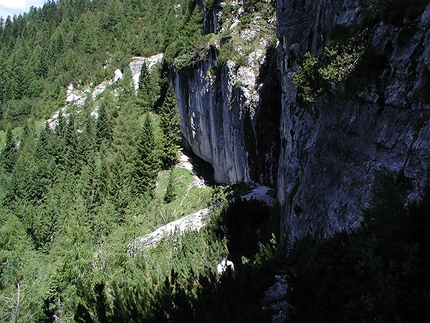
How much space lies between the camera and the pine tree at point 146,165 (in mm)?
39469

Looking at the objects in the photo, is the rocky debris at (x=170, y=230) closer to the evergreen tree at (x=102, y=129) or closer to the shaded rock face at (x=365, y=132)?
the shaded rock face at (x=365, y=132)

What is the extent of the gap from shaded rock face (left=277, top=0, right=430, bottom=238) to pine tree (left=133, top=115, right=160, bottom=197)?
92.0 feet

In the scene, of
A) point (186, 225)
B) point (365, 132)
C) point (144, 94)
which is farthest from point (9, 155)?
point (365, 132)

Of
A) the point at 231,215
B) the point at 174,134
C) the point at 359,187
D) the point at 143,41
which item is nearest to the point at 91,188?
the point at 174,134

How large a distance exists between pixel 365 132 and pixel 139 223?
1097 inches

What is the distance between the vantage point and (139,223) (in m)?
33.5

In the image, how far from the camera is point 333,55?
10.7m

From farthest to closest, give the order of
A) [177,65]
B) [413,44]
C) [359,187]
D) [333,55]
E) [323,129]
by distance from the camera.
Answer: [177,65] < [323,129] < [333,55] < [359,187] < [413,44]

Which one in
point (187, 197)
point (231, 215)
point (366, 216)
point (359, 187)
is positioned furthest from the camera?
point (187, 197)

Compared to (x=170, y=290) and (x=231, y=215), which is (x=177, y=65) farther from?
(x=170, y=290)

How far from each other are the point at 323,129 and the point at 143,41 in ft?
255

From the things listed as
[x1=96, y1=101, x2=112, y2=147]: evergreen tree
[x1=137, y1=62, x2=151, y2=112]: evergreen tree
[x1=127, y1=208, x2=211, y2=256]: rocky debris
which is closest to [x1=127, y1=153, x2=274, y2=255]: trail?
[x1=127, y1=208, x2=211, y2=256]: rocky debris

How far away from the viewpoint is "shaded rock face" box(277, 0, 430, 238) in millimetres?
7250

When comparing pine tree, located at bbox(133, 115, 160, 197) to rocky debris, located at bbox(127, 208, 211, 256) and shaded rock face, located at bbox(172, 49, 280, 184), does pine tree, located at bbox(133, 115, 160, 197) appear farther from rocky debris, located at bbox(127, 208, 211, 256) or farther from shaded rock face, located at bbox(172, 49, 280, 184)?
rocky debris, located at bbox(127, 208, 211, 256)
